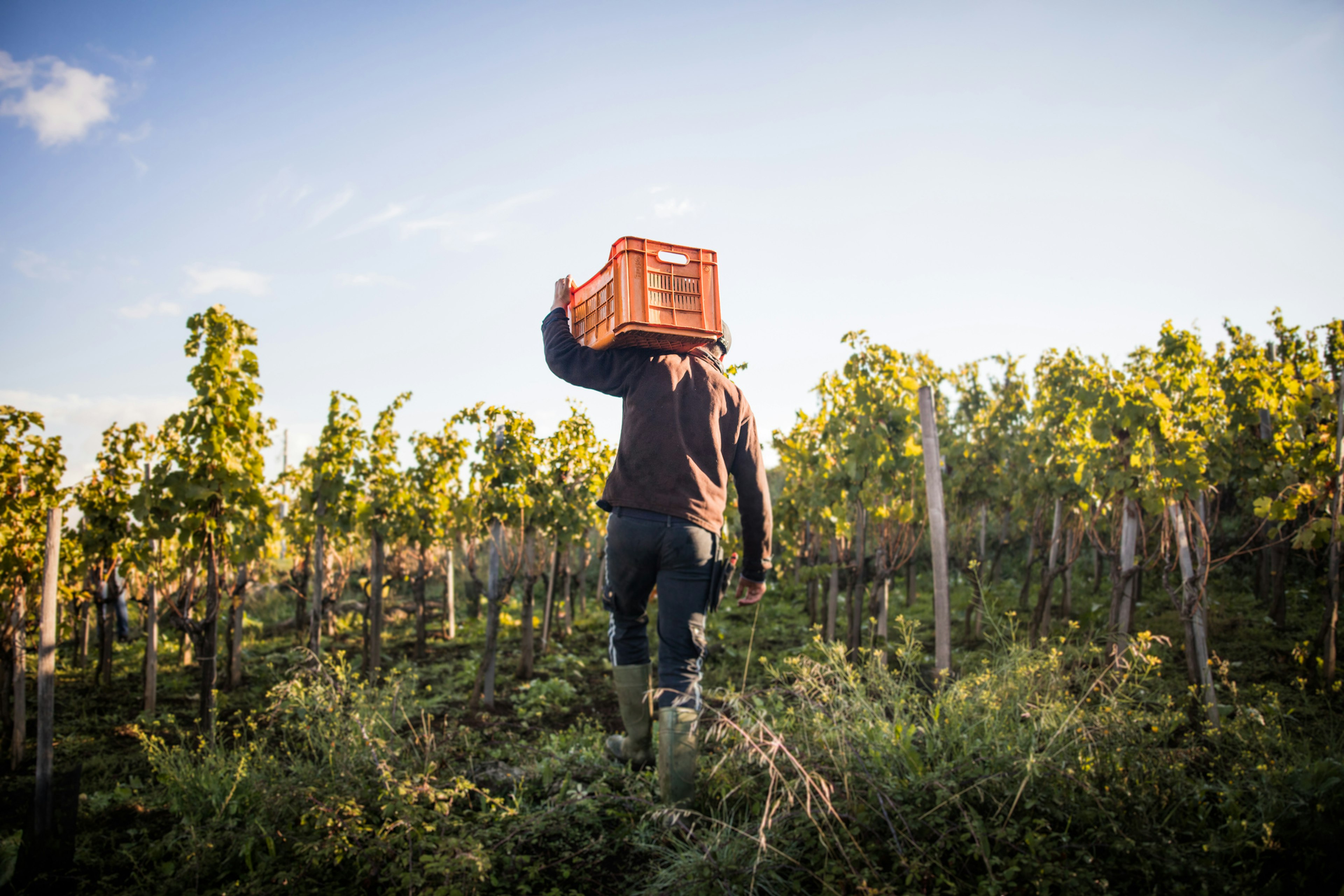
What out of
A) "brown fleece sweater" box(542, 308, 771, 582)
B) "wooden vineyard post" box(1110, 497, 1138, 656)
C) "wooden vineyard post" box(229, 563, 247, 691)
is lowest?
"wooden vineyard post" box(229, 563, 247, 691)

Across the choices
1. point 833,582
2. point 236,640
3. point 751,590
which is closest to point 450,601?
point 236,640

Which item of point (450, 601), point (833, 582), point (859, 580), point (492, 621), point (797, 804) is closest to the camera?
point (797, 804)

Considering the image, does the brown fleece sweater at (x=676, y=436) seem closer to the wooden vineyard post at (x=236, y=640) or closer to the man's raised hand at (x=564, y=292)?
the man's raised hand at (x=564, y=292)

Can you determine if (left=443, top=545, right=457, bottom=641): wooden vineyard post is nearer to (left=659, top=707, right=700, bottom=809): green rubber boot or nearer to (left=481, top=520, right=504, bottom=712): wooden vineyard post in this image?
(left=481, top=520, right=504, bottom=712): wooden vineyard post

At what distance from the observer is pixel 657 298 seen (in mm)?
2789

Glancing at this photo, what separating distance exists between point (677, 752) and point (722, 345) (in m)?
1.77

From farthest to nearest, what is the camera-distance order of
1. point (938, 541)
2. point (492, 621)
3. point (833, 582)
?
point (833, 582) → point (492, 621) → point (938, 541)

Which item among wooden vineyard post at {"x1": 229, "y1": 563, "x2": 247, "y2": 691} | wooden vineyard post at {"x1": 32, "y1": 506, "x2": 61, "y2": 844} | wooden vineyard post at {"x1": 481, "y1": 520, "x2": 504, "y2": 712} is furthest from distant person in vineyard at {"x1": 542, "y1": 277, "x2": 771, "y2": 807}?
wooden vineyard post at {"x1": 229, "y1": 563, "x2": 247, "y2": 691}

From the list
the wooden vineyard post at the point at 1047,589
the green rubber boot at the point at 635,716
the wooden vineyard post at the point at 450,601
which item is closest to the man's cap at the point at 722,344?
the green rubber boot at the point at 635,716

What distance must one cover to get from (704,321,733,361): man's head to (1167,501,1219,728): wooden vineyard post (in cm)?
445

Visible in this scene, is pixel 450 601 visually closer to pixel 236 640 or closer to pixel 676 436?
pixel 236 640

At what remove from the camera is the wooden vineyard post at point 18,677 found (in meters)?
4.88

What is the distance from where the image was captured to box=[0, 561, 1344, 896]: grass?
218cm

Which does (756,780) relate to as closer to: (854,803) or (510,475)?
(854,803)
